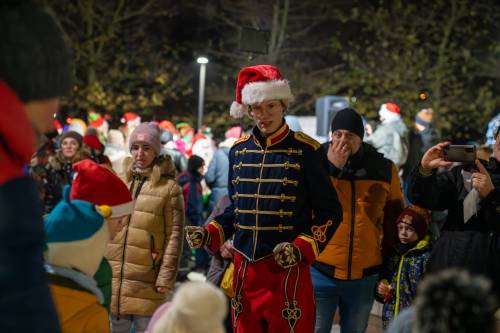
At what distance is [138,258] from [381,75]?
21662 mm

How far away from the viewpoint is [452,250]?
4762 millimetres

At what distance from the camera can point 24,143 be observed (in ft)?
6.95

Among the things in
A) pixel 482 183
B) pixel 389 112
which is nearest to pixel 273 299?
pixel 482 183

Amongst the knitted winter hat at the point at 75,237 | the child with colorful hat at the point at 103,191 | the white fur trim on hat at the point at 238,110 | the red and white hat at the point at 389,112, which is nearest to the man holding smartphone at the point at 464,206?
the white fur trim on hat at the point at 238,110

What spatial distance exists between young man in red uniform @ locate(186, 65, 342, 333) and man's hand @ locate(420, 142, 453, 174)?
68 cm

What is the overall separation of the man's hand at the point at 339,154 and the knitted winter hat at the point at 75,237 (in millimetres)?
2542

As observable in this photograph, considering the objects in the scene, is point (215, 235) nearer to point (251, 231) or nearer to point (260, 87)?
point (251, 231)

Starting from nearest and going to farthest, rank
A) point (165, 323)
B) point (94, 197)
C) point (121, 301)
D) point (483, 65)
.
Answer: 1. point (165, 323)
2. point (94, 197)
3. point (121, 301)
4. point (483, 65)

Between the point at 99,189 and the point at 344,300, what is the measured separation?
2.22 m

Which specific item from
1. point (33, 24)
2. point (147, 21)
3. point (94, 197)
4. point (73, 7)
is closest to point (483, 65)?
point (147, 21)

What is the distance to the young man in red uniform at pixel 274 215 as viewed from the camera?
450cm

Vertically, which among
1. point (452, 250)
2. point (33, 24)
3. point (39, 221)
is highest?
point (33, 24)

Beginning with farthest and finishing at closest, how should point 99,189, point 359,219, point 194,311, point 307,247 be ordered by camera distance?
point 359,219 → point 307,247 → point 99,189 → point 194,311

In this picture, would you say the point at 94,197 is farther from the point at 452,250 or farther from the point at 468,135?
the point at 468,135
